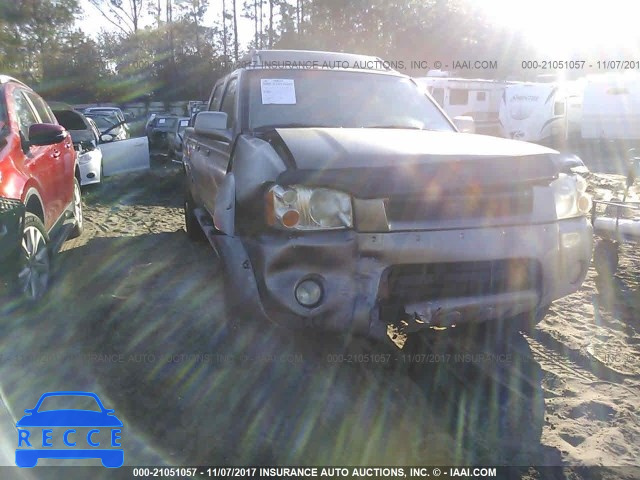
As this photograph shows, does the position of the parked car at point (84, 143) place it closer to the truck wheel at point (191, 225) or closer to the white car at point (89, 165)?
the white car at point (89, 165)

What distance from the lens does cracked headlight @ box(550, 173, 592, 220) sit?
320 centimetres

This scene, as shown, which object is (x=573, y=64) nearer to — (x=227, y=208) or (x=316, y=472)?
(x=227, y=208)

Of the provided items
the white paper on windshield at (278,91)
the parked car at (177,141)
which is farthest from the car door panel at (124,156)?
the white paper on windshield at (278,91)

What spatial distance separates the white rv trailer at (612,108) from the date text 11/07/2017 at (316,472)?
18375 millimetres

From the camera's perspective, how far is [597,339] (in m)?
3.95

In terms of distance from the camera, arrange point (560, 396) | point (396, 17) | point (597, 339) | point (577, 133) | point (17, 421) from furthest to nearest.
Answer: point (396, 17)
point (577, 133)
point (597, 339)
point (560, 396)
point (17, 421)

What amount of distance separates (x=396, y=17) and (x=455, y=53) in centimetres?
457

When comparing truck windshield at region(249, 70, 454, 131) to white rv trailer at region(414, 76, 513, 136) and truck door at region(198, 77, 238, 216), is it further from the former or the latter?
white rv trailer at region(414, 76, 513, 136)

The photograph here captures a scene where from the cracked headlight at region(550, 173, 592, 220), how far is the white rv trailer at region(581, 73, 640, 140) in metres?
16.9

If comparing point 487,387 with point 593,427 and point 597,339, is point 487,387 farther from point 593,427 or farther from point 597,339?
point 597,339

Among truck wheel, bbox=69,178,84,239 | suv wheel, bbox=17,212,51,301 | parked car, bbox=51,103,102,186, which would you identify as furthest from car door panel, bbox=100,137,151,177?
suv wheel, bbox=17,212,51,301

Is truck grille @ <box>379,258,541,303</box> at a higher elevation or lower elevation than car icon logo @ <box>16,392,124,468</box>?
higher

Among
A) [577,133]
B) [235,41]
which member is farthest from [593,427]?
[235,41]

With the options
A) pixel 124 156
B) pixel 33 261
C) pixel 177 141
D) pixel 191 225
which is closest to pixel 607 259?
pixel 191 225
